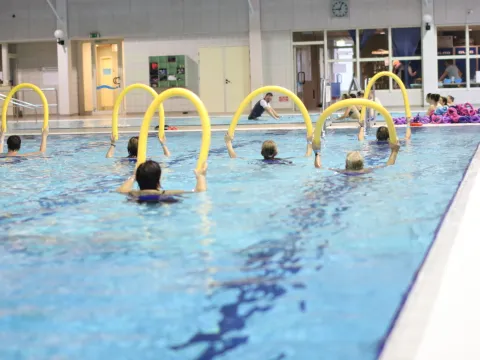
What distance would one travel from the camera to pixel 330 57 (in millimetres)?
29297

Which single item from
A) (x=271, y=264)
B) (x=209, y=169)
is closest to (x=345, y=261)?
(x=271, y=264)

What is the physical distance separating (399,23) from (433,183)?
67.1 feet

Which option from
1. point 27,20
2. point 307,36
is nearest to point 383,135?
point 307,36

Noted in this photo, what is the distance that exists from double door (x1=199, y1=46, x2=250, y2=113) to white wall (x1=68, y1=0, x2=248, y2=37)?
81 centimetres

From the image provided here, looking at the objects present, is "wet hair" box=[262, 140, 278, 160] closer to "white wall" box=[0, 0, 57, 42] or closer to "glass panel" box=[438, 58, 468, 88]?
A: "glass panel" box=[438, 58, 468, 88]

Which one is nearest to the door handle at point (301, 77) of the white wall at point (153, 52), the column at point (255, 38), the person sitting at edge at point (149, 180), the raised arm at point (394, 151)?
the column at point (255, 38)

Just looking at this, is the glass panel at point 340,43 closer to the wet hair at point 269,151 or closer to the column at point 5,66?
the column at point 5,66

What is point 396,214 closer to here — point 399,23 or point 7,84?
point 399,23

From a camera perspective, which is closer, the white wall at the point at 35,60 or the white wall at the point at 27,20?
the white wall at the point at 27,20

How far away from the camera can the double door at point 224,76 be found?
28141mm

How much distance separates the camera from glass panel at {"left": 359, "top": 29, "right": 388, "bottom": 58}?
27656 millimetres

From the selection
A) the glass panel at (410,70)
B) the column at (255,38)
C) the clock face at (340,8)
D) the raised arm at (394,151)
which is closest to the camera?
the raised arm at (394,151)

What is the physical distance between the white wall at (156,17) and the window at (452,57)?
7.27 meters

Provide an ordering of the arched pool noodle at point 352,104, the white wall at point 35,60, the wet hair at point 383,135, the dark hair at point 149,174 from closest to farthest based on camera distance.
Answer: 1. the dark hair at point 149,174
2. the arched pool noodle at point 352,104
3. the wet hair at point 383,135
4. the white wall at point 35,60
